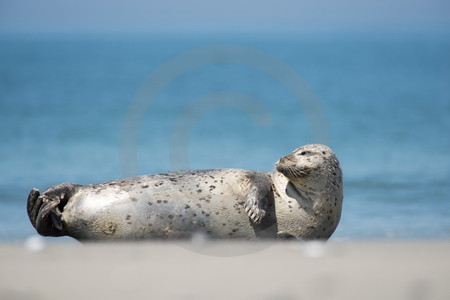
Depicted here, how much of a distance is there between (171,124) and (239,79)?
60.3 ft

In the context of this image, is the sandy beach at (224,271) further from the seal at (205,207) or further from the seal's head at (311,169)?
the seal's head at (311,169)

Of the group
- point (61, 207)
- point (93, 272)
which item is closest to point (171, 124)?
point (61, 207)

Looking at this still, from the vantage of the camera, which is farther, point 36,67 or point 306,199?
point 36,67

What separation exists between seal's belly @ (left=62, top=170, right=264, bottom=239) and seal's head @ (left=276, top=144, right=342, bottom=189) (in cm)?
43

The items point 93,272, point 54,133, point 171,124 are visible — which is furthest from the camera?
point 171,124

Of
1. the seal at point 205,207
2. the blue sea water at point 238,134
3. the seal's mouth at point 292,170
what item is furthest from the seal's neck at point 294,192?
the blue sea water at point 238,134

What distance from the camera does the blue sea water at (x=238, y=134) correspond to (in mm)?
12438

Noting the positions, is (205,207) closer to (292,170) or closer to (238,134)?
(292,170)

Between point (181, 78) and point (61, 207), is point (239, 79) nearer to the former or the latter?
point (181, 78)

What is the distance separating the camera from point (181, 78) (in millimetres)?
42312

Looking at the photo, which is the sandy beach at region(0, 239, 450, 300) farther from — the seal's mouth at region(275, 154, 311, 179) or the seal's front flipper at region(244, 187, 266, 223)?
the seal's mouth at region(275, 154, 311, 179)

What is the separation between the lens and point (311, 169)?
328 inches

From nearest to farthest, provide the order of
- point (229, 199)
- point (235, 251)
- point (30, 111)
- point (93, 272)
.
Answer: point (93, 272), point (235, 251), point (229, 199), point (30, 111)

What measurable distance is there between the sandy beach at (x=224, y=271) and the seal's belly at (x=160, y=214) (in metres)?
0.17
